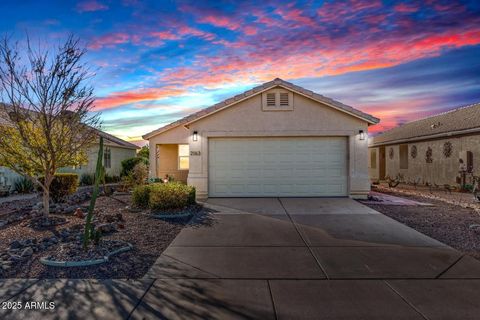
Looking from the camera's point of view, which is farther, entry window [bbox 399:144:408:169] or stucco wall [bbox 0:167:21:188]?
entry window [bbox 399:144:408:169]

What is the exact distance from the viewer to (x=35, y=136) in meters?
8.12

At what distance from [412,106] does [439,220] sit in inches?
419

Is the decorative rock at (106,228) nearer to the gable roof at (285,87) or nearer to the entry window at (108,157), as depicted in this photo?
the gable roof at (285,87)

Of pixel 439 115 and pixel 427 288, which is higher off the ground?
pixel 439 115

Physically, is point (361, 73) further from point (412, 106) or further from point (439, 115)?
point (439, 115)

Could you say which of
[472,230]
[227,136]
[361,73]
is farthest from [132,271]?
[361,73]

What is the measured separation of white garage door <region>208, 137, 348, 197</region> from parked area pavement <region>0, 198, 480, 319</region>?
5557 millimetres

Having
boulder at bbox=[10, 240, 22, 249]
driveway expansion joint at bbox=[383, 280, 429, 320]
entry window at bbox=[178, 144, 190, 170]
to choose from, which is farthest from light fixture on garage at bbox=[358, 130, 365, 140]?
boulder at bbox=[10, 240, 22, 249]

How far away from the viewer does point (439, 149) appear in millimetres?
17484

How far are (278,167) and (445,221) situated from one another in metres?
6.02

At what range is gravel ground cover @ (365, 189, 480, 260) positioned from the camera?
659cm

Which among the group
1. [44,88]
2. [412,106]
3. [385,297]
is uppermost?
[412,106]

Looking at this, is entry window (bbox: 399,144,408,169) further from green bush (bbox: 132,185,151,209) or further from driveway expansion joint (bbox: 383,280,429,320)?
driveway expansion joint (bbox: 383,280,429,320)

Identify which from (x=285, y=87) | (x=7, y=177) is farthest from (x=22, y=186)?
(x=285, y=87)
